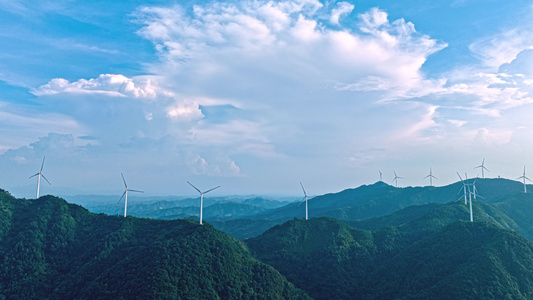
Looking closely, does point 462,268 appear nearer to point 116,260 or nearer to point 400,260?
point 400,260

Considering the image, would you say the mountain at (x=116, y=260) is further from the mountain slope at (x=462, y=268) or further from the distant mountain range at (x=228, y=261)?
the mountain slope at (x=462, y=268)

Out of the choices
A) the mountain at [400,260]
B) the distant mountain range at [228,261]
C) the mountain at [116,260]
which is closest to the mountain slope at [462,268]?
the mountain at [400,260]

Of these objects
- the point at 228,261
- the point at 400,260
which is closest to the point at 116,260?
the point at 228,261

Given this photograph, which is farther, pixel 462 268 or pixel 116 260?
pixel 116 260

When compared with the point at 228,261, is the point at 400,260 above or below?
below

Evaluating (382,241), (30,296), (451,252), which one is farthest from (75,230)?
(451,252)

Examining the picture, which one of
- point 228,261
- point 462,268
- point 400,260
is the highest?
point 228,261

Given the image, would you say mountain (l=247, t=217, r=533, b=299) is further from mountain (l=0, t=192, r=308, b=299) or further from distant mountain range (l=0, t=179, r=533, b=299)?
mountain (l=0, t=192, r=308, b=299)
